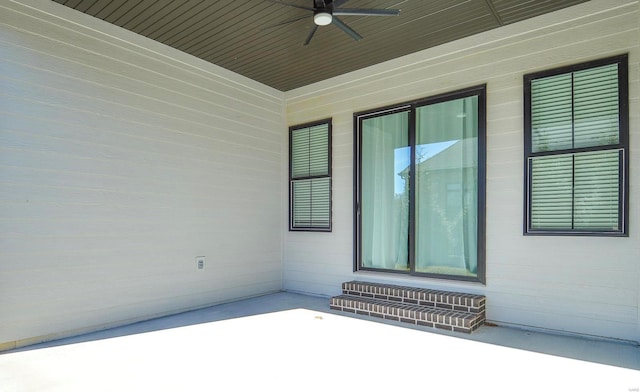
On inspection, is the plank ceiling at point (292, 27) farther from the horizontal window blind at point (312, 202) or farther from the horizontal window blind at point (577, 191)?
the horizontal window blind at point (312, 202)

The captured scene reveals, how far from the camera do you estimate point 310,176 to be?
5.66 m

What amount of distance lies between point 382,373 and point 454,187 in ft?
7.80

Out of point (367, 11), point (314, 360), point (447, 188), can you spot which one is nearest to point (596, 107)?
point (447, 188)

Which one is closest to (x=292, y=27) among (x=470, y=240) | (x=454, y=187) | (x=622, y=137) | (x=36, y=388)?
(x=454, y=187)

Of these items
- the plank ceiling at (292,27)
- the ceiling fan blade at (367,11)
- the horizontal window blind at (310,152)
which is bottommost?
the horizontal window blind at (310,152)

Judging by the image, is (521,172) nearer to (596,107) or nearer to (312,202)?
(596,107)

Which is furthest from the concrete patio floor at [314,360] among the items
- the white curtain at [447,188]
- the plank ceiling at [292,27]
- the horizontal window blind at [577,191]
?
the plank ceiling at [292,27]

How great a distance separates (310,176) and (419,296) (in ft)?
7.73

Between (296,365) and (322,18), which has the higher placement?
(322,18)

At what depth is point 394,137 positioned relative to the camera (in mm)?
4883

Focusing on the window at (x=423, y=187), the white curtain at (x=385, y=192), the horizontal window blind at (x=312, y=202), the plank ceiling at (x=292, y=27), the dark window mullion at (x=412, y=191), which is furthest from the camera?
the horizontal window blind at (x=312, y=202)

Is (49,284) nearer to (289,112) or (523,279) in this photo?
(289,112)

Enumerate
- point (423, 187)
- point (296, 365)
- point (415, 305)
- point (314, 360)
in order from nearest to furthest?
point (296, 365) < point (314, 360) < point (415, 305) < point (423, 187)

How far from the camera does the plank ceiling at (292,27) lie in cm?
362
